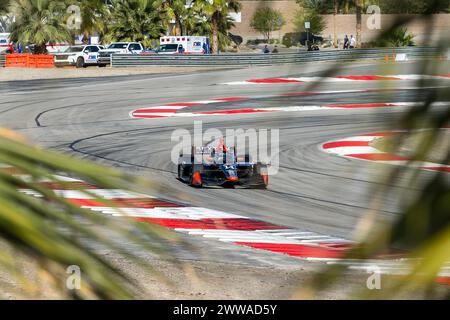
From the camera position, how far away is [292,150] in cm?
1864

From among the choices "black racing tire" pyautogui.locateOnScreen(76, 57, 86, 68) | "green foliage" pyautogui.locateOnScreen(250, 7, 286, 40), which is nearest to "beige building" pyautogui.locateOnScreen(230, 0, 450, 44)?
"green foliage" pyautogui.locateOnScreen(250, 7, 286, 40)

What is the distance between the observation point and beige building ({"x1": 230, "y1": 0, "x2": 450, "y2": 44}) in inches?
25.3

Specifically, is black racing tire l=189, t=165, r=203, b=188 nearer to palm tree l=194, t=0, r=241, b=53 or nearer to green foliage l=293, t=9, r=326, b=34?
palm tree l=194, t=0, r=241, b=53

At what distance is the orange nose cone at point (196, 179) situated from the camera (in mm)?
13888

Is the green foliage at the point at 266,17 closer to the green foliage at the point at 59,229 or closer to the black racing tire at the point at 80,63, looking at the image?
the green foliage at the point at 59,229

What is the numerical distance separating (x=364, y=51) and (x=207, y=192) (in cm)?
1312

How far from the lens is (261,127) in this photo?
51.2 inches

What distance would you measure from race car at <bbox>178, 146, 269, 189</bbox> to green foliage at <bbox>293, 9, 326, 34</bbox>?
13.0 m

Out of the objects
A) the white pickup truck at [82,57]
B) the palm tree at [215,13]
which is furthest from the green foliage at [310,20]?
the white pickup truck at [82,57]
